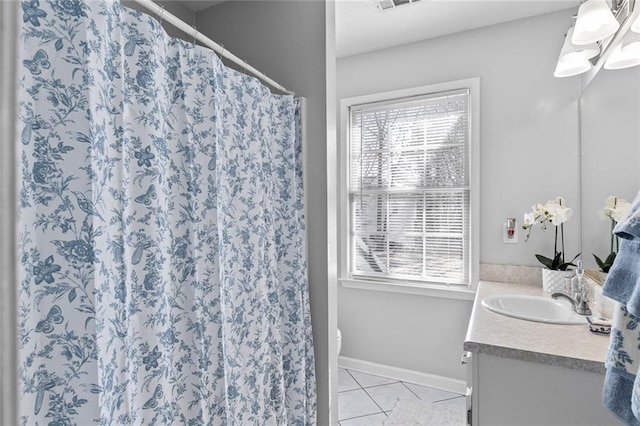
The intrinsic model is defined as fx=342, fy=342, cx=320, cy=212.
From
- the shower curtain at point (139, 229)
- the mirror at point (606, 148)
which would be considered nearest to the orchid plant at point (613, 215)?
the mirror at point (606, 148)

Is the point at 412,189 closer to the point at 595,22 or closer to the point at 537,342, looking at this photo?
the point at 595,22

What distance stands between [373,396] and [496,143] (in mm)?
1983

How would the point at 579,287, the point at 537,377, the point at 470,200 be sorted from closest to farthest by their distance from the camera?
the point at 537,377, the point at 579,287, the point at 470,200

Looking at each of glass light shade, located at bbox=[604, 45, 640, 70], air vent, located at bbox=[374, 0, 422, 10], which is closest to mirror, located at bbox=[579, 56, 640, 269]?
glass light shade, located at bbox=[604, 45, 640, 70]

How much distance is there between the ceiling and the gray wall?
0.58 meters

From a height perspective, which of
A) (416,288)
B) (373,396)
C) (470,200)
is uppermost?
(470,200)

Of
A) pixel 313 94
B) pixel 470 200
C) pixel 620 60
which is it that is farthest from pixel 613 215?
pixel 313 94

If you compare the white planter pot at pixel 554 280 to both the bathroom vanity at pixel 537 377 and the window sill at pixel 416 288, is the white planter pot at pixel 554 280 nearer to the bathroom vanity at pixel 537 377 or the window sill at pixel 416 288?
the window sill at pixel 416 288

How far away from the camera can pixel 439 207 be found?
2576 millimetres

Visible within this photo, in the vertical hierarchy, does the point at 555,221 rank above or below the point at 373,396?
above

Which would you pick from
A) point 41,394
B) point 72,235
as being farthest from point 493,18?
point 41,394

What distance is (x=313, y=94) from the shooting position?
1.60 m

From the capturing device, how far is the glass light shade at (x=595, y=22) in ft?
4.66

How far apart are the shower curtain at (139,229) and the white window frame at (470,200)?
146 cm
